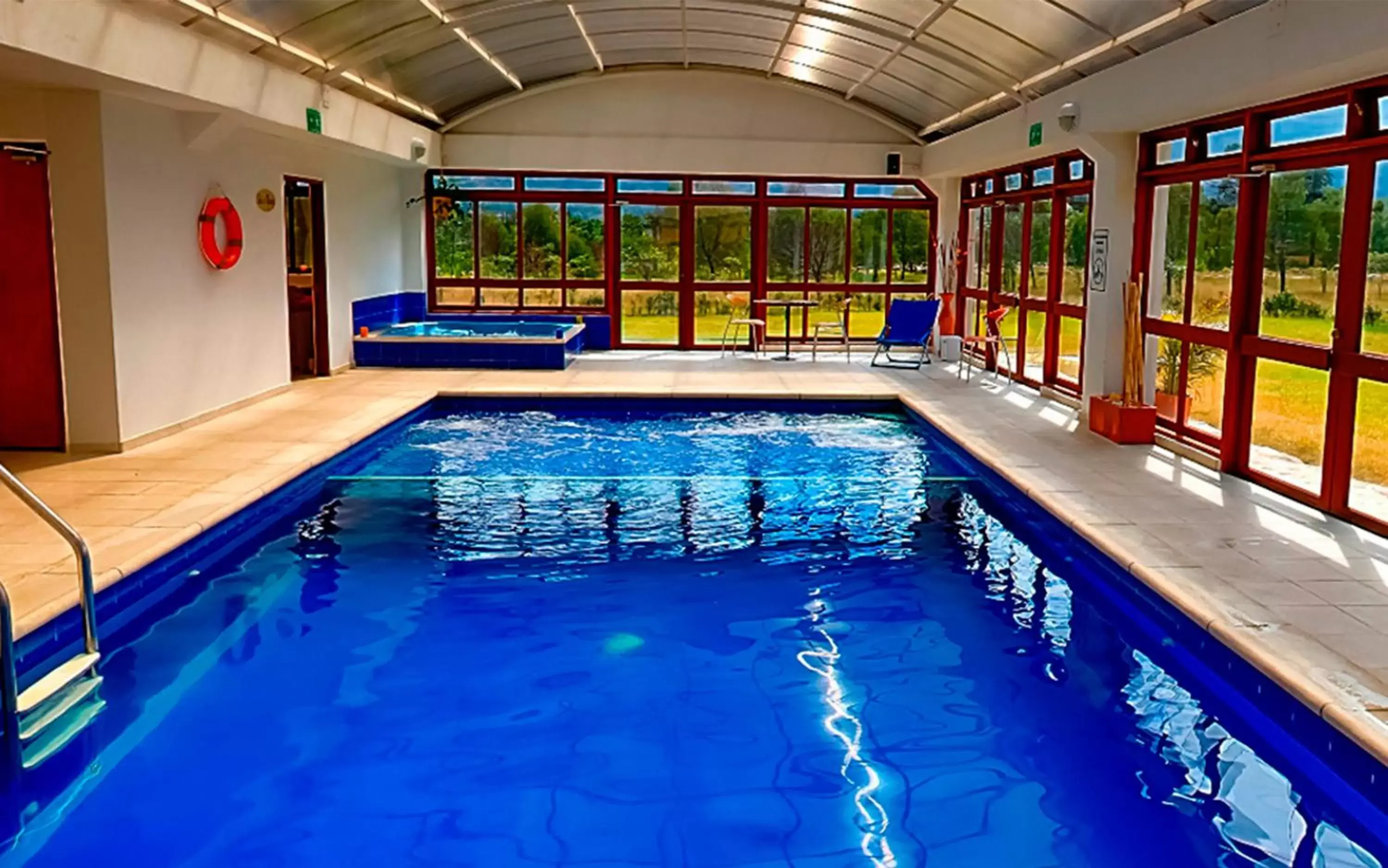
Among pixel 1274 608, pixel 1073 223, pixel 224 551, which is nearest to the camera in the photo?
pixel 1274 608

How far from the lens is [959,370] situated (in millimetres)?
11977

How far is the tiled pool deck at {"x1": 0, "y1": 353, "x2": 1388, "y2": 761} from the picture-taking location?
3904mm

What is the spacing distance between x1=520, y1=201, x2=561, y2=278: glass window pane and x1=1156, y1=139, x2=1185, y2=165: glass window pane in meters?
8.03

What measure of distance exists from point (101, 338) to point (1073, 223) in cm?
766

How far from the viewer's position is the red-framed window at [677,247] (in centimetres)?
1434

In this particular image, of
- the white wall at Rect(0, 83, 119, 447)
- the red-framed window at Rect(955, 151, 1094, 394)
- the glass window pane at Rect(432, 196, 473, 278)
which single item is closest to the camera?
the white wall at Rect(0, 83, 119, 447)

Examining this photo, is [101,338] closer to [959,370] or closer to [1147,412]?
[1147,412]

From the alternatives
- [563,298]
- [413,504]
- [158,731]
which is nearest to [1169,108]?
[413,504]

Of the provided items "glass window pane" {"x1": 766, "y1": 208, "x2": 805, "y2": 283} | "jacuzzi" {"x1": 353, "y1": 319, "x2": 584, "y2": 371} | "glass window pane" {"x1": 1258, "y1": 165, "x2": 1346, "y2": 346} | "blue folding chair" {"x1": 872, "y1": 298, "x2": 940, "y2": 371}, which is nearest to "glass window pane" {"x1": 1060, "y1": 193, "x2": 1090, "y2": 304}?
"blue folding chair" {"x1": 872, "y1": 298, "x2": 940, "y2": 371}

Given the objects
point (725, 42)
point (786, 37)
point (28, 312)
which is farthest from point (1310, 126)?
point (28, 312)

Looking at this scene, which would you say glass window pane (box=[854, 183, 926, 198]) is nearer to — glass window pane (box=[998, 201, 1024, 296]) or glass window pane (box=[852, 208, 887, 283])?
glass window pane (box=[852, 208, 887, 283])

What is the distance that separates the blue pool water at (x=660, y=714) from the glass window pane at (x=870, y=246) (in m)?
8.59

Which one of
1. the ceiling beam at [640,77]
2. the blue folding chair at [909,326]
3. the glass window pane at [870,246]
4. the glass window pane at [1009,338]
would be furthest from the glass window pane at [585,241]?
the glass window pane at [1009,338]

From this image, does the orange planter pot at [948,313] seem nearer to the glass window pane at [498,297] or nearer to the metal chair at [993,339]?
the metal chair at [993,339]
